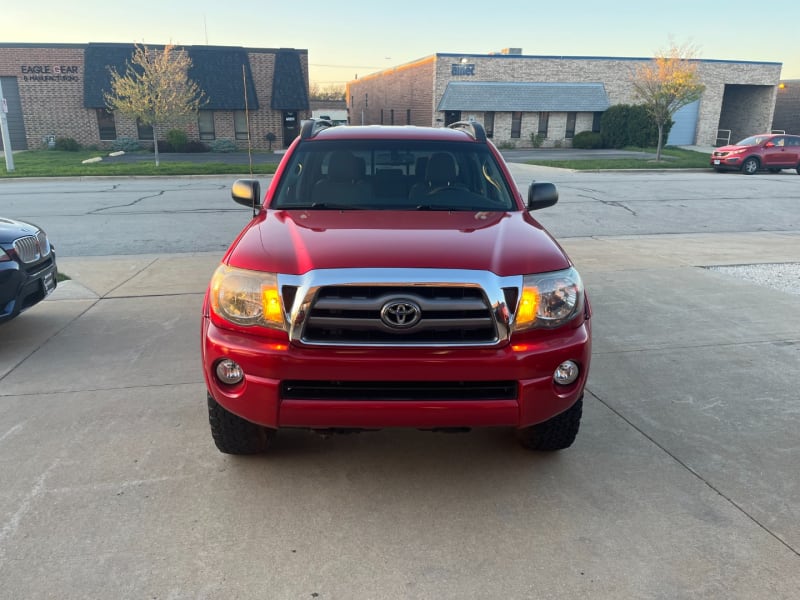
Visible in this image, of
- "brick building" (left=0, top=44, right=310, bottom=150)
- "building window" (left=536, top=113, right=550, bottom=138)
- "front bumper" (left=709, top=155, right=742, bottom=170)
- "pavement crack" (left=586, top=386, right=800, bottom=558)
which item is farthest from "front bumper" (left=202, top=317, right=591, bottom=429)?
"building window" (left=536, top=113, right=550, bottom=138)

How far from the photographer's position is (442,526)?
2.79 metres

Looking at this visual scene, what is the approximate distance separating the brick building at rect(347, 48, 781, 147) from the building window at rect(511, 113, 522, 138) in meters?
0.06

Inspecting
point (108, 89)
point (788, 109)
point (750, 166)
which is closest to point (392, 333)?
point (750, 166)

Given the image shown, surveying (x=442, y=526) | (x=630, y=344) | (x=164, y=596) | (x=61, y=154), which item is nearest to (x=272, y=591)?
(x=164, y=596)

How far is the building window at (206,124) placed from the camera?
3325cm

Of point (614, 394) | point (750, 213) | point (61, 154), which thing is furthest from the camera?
point (61, 154)

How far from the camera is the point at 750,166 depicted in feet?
80.7

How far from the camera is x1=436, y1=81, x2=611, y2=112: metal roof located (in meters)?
38.3

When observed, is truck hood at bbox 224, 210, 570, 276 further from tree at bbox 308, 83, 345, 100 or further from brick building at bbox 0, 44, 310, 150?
tree at bbox 308, 83, 345, 100

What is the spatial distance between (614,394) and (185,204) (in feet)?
40.9

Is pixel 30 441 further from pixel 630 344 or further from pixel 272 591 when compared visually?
pixel 630 344

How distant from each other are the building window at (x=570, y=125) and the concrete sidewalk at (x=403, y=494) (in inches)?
1486

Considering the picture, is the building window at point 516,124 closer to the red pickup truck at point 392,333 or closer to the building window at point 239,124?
the building window at point 239,124

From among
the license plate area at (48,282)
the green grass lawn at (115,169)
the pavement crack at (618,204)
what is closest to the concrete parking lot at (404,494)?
the license plate area at (48,282)
